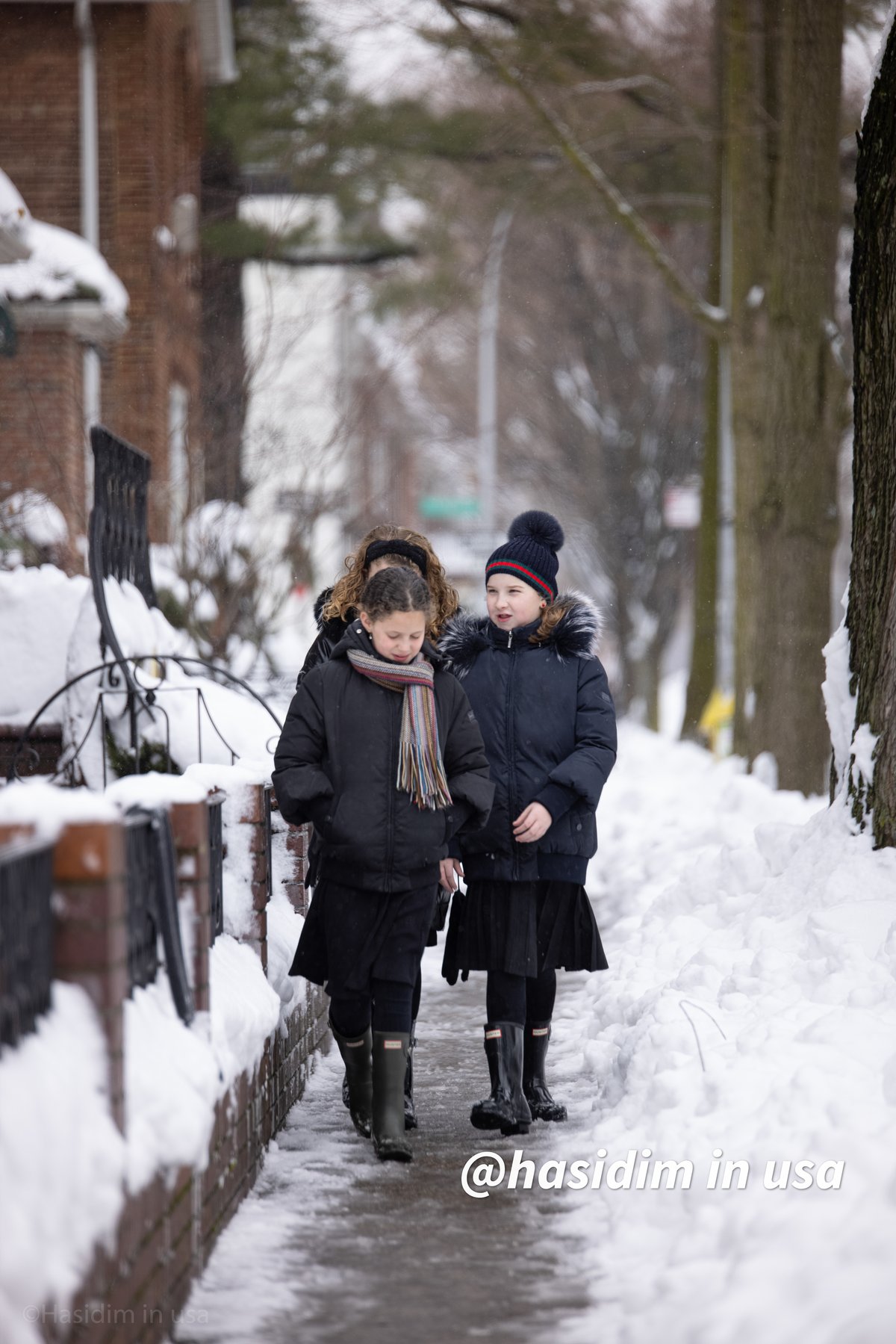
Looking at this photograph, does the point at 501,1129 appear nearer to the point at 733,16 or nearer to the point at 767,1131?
the point at 767,1131

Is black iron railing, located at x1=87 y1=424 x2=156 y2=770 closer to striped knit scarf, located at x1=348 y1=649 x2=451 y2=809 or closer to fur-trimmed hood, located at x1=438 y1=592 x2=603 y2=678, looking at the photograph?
fur-trimmed hood, located at x1=438 y1=592 x2=603 y2=678

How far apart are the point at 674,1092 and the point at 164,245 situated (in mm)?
13698

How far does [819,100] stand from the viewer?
35.0 feet

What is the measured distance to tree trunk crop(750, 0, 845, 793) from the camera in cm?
1067

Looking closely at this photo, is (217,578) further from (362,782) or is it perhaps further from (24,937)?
(24,937)

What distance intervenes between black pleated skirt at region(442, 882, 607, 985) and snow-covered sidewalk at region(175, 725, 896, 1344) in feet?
1.05

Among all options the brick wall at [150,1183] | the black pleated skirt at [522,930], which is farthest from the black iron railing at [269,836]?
the brick wall at [150,1183]

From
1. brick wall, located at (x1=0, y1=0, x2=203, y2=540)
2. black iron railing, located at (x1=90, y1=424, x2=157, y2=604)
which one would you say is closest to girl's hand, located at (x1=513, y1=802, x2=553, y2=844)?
black iron railing, located at (x1=90, y1=424, x2=157, y2=604)

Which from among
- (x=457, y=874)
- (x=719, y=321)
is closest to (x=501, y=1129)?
(x=457, y=874)

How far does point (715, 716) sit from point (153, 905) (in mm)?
14559

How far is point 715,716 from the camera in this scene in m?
17.7

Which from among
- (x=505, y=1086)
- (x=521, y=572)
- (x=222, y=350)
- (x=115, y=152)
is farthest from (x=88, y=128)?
(x=505, y=1086)

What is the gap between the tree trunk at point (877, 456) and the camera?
5633mm

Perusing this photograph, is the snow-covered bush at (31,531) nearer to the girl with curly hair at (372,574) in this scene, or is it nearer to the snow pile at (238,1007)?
the girl with curly hair at (372,574)
